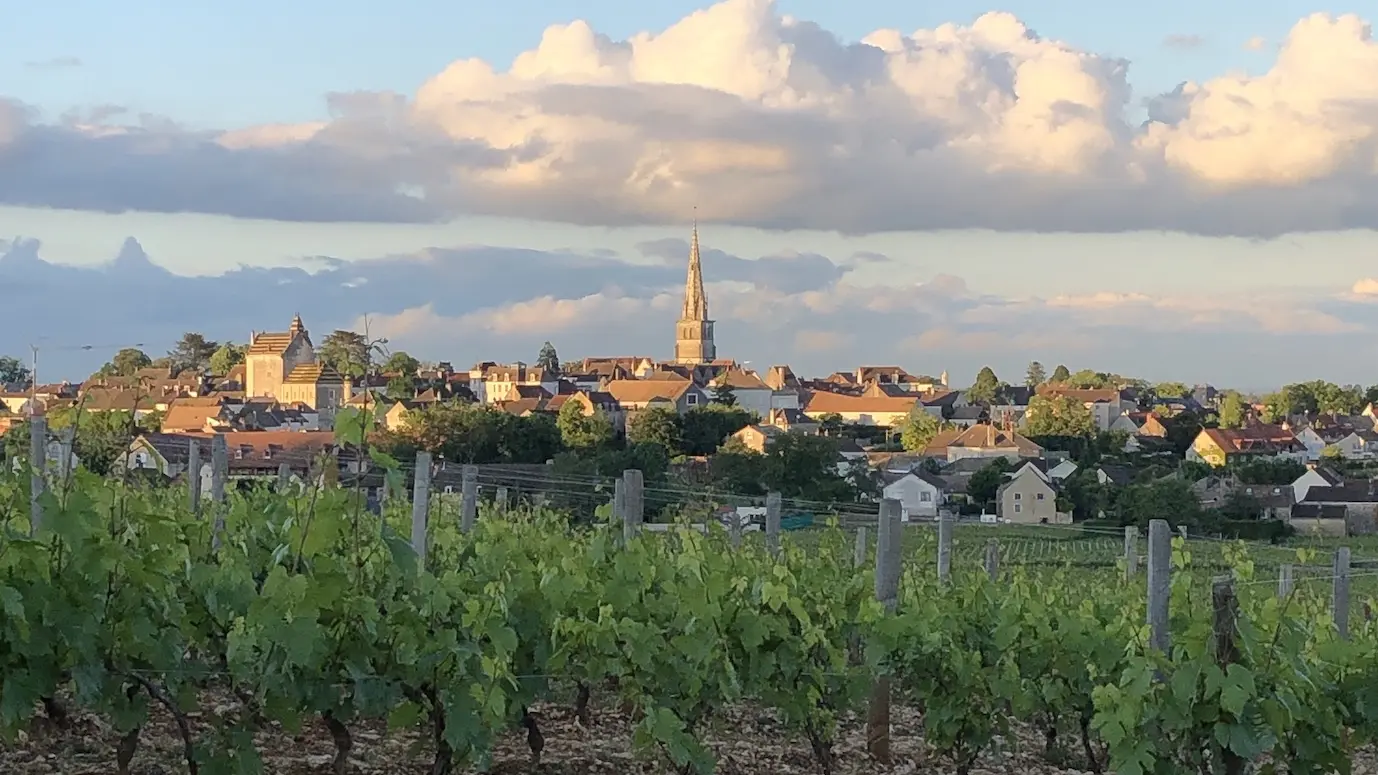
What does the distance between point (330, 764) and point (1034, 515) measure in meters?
49.2

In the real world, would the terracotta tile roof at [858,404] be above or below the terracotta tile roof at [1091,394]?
below

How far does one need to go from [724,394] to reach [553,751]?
111 m

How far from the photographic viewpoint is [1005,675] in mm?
7859

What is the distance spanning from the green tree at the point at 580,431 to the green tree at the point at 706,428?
6.32m

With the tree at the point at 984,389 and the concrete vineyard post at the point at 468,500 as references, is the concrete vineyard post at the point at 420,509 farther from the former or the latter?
A: the tree at the point at 984,389

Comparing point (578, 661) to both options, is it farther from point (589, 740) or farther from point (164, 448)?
point (164, 448)

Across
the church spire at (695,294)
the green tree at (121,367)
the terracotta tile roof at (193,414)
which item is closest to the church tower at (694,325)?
the church spire at (695,294)

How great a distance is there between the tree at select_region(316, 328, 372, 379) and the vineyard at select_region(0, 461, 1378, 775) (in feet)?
1.51

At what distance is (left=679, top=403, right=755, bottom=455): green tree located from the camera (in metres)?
74.4

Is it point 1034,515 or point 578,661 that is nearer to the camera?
point 578,661

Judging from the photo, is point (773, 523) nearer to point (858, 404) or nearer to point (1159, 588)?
point (1159, 588)

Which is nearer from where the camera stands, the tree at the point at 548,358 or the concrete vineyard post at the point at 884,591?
the concrete vineyard post at the point at 884,591

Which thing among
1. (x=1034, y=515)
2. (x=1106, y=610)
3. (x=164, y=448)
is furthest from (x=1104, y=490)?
(x=1106, y=610)

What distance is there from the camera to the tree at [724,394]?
111 m
